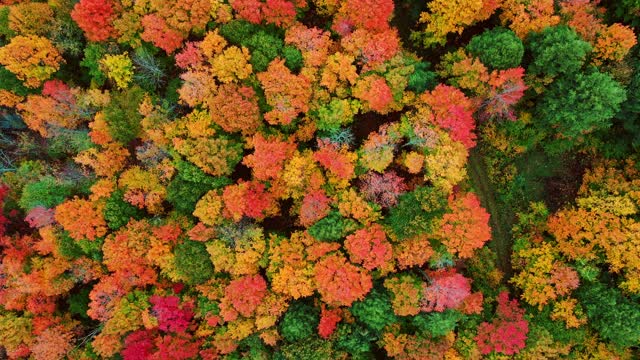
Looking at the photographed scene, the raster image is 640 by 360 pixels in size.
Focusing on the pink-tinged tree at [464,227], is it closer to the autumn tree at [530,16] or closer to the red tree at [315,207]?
the red tree at [315,207]

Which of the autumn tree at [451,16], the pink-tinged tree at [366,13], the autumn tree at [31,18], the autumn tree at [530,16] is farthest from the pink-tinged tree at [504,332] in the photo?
the autumn tree at [31,18]

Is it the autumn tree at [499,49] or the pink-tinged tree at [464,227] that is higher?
the autumn tree at [499,49]

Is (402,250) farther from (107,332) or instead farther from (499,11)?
(107,332)

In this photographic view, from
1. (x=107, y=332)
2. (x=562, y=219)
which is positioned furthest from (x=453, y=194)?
(x=107, y=332)

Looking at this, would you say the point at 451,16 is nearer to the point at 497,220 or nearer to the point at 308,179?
the point at 308,179

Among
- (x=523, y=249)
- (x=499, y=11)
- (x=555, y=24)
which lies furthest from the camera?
(x=523, y=249)

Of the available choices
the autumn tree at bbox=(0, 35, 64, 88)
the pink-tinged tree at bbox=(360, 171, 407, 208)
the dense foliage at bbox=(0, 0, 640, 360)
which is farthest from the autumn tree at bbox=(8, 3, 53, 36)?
the pink-tinged tree at bbox=(360, 171, 407, 208)
